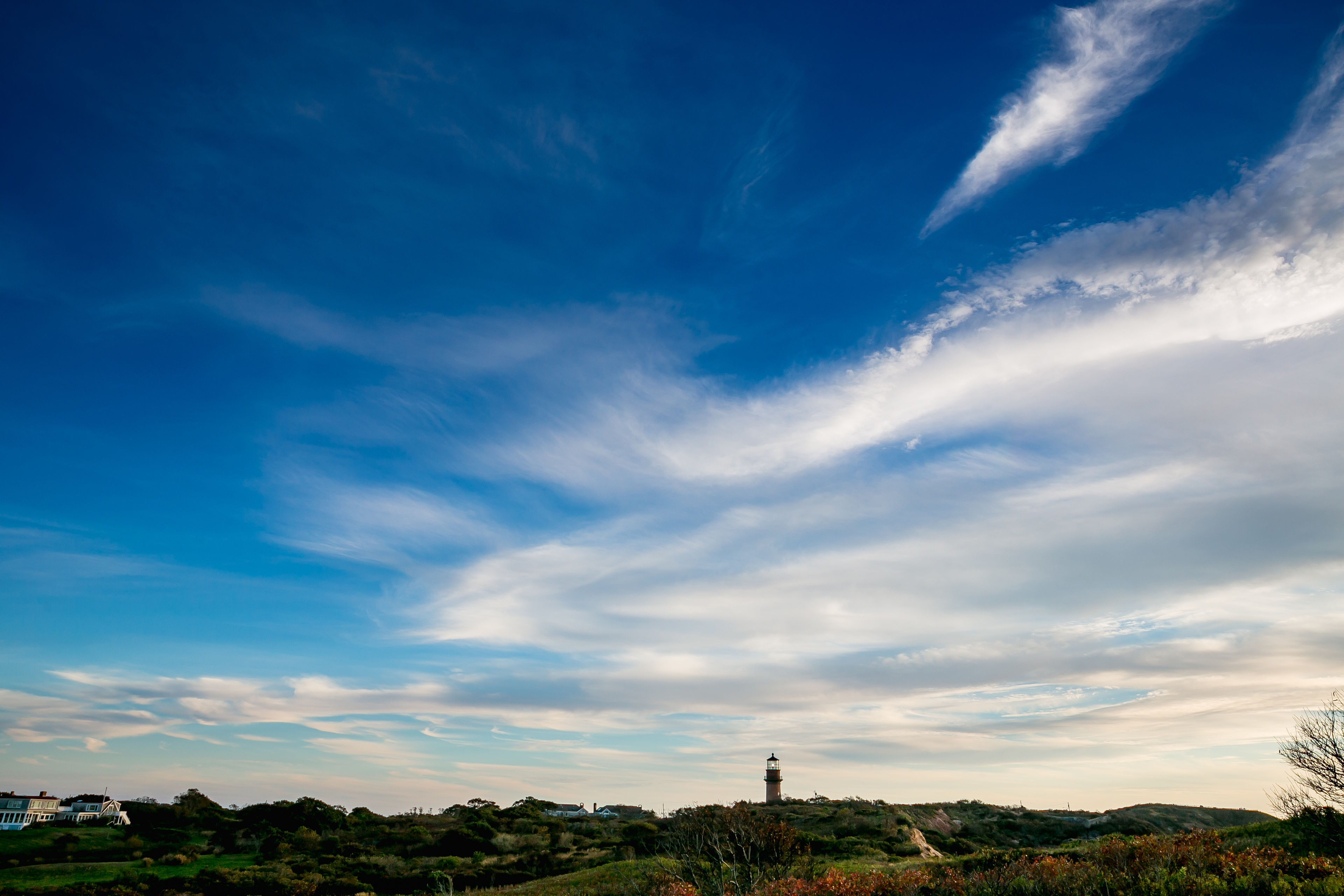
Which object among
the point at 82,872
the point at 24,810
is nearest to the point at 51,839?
the point at 82,872

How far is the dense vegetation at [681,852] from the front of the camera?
43.8 ft

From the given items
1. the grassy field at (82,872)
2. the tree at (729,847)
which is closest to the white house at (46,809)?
the grassy field at (82,872)

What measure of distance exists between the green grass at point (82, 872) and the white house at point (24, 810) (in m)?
50.8

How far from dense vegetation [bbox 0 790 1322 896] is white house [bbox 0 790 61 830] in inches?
559

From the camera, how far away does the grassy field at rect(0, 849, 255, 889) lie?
34500 millimetres

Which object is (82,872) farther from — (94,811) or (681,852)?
(94,811)

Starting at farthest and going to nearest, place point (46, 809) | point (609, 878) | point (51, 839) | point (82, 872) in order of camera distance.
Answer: point (46, 809)
point (51, 839)
point (82, 872)
point (609, 878)

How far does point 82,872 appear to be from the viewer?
38.4 meters

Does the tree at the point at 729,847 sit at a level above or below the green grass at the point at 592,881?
above

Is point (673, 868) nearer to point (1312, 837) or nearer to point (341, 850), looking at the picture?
point (1312, 837)

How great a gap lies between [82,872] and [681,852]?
37.1 meters

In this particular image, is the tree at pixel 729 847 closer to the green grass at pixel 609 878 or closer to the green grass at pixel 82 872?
the green grass at pixel 609 878

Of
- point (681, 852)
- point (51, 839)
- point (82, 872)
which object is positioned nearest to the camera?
point (681, 852)

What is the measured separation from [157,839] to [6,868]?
38.3 ft
